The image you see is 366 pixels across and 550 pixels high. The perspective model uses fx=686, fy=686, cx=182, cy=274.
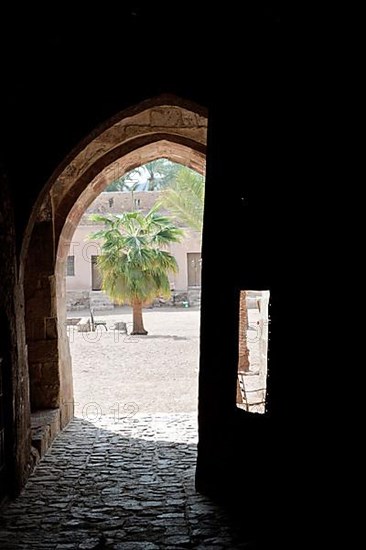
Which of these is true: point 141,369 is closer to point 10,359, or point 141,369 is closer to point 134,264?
point 134,264

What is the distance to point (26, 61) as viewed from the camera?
5457 mm

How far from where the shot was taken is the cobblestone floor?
14.9ft

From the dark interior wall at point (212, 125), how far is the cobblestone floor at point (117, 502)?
17.6 inches

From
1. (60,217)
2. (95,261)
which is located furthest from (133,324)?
(60,217)

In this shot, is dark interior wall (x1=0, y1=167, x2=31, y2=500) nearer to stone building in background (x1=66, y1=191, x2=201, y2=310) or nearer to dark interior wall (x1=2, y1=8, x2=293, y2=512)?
dark interior wall (x1=2, y1=8, x2=293, y2=512)

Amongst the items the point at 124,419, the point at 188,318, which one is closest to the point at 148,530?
the point at 124,419

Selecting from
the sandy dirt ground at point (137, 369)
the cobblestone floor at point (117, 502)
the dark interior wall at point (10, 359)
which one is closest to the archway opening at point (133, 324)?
the sandy dirt ground at point (137, 369)

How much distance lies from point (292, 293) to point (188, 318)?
20.8 meters

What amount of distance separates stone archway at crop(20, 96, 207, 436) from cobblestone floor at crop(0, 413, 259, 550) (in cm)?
84

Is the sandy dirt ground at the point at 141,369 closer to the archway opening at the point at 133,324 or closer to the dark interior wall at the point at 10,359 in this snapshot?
the archway opening at the point at 133,324

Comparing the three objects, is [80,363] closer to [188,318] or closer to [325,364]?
[188,318]

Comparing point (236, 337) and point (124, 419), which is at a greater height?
point (236, 337)

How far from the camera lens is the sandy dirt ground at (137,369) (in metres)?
11.8

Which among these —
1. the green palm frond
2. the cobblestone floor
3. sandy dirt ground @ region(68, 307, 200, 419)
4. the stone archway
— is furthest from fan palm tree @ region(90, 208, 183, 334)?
the cobblestone floor
